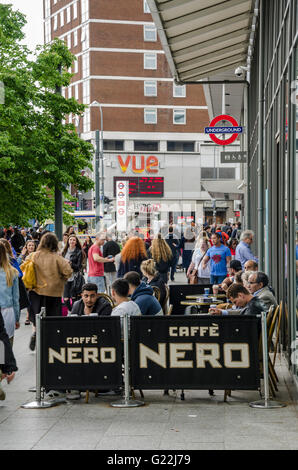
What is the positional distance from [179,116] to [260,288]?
6745cm

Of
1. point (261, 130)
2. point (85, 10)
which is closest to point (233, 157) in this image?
point (261, 130)

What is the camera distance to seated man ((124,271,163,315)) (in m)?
10.0

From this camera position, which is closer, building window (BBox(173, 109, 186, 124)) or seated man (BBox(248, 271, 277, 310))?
seated man (BBox(248, 271, 277, 310))

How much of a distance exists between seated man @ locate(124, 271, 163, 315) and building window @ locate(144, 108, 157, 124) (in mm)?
65735

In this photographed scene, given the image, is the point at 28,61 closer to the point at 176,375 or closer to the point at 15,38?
the point at 15,38

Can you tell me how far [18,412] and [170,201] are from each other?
61566 millimetres

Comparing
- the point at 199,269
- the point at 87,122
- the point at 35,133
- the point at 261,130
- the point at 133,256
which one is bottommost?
the point at 199,269

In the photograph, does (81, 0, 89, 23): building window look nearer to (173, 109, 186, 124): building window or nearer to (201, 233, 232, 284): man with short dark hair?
(173, 109, 186, 124): building window

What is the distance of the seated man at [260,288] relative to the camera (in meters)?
10.3

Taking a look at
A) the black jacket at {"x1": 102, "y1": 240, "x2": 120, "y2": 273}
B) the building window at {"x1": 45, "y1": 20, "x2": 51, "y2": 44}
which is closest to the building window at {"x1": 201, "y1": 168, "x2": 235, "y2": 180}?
the building window at {"x1": 45, "y1": 20, "x2": 51, "y2": 44}

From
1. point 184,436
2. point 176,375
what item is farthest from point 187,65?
point 184,436

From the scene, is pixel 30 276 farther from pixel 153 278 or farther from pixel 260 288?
pixel 260 288

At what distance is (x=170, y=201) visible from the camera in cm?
6962

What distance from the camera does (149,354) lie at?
27.9ft
